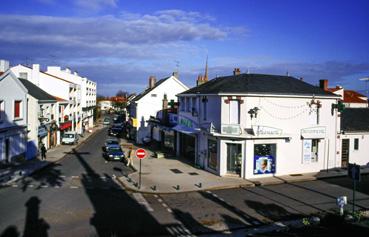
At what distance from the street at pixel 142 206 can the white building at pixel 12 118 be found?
561 cm

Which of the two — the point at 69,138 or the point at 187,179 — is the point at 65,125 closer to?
the point at 69,138

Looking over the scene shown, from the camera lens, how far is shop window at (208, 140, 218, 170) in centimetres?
2495

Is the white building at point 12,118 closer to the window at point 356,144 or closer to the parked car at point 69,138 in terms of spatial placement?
the parked car at point 69,138

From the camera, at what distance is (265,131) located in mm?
23578

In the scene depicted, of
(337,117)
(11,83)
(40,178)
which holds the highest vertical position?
(11,83)

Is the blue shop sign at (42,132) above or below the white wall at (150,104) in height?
below

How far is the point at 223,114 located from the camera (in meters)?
24.3

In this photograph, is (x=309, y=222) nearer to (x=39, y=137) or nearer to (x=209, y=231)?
(x=209, y=231)

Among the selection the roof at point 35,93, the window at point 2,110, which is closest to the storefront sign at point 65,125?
the roof at point 35,93

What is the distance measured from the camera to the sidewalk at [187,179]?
2080 cm

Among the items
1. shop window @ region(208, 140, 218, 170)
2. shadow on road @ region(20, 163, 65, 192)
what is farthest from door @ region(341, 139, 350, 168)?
shadow on road @ region(20, 163, 65, 192)

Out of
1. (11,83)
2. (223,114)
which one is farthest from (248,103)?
(11,83)

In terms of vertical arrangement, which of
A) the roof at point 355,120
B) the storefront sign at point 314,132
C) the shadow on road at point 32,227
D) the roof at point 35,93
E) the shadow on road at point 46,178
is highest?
the roof at point 35,93

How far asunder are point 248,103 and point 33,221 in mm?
14895
